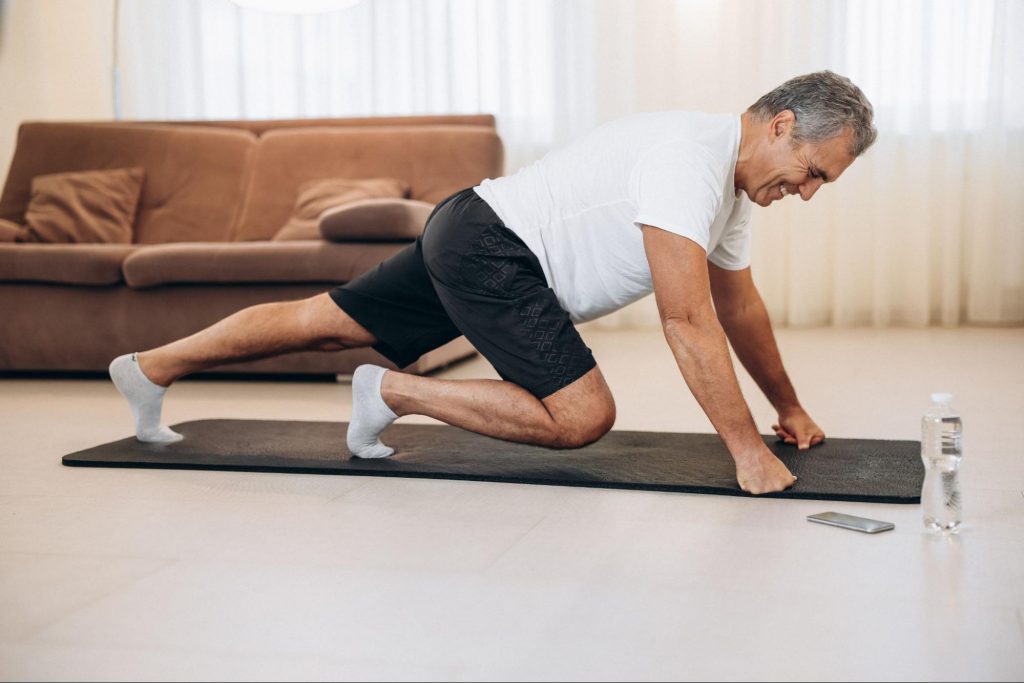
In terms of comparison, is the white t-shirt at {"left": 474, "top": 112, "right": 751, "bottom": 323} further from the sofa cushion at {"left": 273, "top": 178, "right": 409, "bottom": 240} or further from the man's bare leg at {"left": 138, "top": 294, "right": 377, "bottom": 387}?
the sofa cushion at {"left": 273, "top": 178, "right": 409, "bottom": 240}

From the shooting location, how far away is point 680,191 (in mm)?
1732

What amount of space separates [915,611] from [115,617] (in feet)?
3.00

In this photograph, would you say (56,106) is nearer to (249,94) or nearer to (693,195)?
(249,94)

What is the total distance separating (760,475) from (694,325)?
27 cm

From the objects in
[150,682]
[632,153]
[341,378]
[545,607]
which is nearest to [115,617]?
[150,682]

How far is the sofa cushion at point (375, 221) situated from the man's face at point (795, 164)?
5.00 ft

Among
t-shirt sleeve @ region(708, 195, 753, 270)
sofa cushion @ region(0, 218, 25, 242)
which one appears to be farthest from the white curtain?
t-shirt sleeve @ region(708, 195, 753, 270)

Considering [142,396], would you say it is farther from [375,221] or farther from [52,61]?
[52,61]

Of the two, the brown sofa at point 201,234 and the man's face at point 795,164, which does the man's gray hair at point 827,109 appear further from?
the brown sofa at point 201,234

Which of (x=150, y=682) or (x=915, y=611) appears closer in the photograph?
(x=150, y=682)

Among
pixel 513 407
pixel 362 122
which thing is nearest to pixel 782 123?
pixel 513 407

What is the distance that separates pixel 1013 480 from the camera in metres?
1.92

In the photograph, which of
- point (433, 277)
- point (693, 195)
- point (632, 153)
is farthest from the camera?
point (433, 277)

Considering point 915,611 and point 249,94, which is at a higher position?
point 249,94
